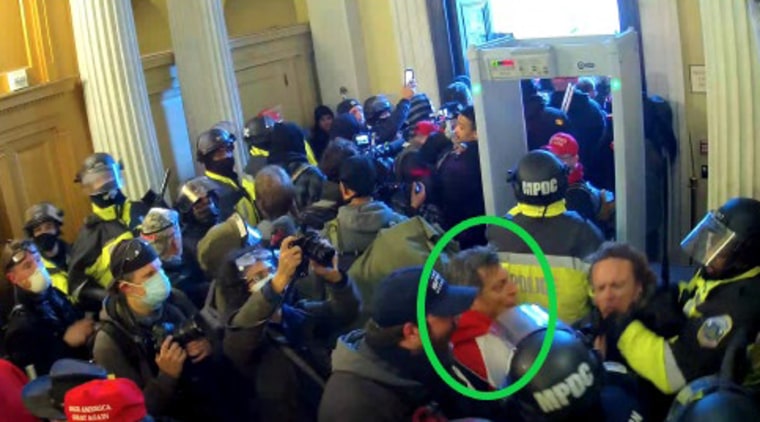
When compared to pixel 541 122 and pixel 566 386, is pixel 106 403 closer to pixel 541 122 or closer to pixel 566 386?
pixel 566 386

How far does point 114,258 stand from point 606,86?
370 centimetres

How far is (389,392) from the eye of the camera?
283 centimetres

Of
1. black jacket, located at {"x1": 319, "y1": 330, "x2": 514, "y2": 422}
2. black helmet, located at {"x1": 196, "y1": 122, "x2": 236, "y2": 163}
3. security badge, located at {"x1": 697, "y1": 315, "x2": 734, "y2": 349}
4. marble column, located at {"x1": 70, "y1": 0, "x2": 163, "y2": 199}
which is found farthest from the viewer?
marble column, located at {"x1": 70, "y1": 0, "x2": 163, "y2": 199}

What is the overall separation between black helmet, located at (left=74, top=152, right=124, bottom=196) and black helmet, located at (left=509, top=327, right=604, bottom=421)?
3.15 meters

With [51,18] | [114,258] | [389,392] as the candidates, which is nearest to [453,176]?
[114,258]

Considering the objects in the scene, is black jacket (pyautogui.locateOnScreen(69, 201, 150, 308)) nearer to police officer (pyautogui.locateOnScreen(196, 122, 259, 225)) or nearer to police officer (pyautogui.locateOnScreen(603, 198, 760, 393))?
police officer (pyautogui.locateOnScreen(196, 122, 259, 225))

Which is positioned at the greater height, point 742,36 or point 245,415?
point 742,36

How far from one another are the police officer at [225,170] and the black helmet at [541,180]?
1.88 meters

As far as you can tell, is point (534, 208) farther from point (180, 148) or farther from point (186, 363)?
point (180, 148)

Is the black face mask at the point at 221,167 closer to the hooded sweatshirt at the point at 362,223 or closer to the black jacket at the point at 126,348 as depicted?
the hooded sweatshirt at the point at 362,223

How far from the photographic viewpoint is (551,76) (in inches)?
192

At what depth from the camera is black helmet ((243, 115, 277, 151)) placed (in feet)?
19.6

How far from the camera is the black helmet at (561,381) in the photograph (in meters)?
2.65

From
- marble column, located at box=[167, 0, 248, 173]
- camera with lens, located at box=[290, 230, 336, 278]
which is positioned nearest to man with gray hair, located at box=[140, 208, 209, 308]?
camera with lens, located at box=[290, 230, 336, 278]
